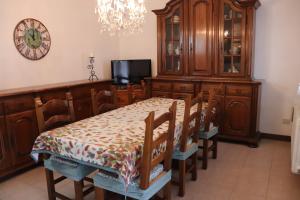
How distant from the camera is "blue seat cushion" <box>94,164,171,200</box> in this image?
171 cm

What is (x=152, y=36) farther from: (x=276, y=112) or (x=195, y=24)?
(x=276, y=112)

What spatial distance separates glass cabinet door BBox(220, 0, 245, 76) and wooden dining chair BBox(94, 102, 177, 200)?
7.22 ft

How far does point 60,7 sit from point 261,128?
367 cm

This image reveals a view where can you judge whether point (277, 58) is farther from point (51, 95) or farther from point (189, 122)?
point (51, 95)

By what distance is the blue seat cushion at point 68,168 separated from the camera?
6.48 feet

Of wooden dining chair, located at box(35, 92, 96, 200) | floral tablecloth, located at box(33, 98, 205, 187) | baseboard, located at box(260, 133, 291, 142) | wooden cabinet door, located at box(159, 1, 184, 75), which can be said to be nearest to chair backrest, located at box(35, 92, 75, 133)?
wooden dining chair, located at box(35, 92, 96, 200)

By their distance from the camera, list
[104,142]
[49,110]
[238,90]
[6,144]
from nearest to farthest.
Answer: [104,142]
[49,110]
[6,144]
[238,90]

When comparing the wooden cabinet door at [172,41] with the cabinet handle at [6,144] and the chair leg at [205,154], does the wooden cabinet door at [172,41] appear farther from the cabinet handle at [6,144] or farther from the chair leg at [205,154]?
the cabinet handle at [6,144]

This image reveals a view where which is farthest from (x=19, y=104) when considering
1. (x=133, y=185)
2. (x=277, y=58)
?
(x=277, y=58)

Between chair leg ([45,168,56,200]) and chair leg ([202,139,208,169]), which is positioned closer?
chair leg ([45,168,56,200])

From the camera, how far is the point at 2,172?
2777mm

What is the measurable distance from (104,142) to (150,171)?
383 millimetres

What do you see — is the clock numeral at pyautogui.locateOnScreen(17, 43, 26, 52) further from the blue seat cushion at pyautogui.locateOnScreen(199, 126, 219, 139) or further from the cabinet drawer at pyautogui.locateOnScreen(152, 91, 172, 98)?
the blue seat cushion at pyautogui.locateOnScreen(199, 126, 219, 139)

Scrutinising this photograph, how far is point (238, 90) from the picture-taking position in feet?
11.9
